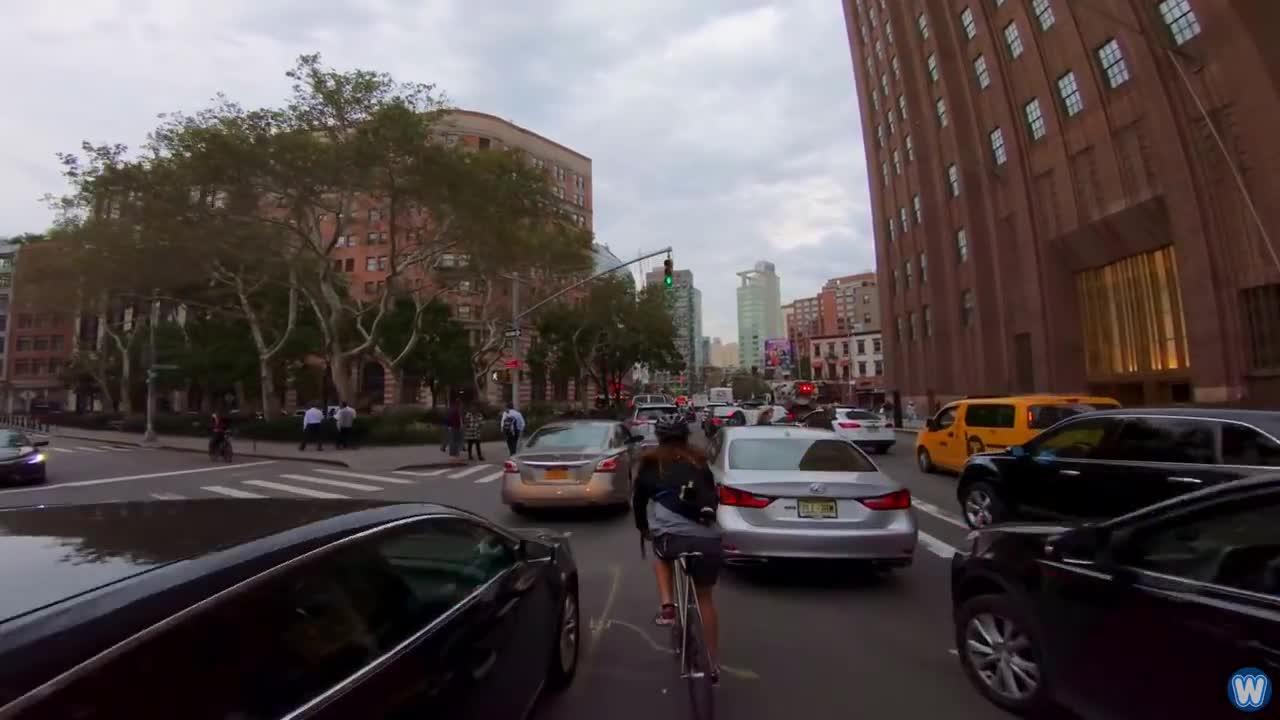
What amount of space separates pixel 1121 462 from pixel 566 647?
5819 mm

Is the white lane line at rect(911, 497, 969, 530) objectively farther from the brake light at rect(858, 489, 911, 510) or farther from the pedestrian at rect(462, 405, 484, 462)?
the pedestrian at rect(462, 405, 484, 462)

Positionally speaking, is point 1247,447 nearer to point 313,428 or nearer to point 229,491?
point 229,491

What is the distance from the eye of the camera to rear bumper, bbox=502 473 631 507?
9633 millimetres

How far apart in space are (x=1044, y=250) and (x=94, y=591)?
35549mm

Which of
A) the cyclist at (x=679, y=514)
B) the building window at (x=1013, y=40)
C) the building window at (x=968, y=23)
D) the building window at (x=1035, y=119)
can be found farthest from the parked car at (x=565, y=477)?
the building window at (x=968, y=23)

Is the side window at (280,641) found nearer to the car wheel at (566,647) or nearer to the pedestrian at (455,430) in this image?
the car wheel at (566,647)

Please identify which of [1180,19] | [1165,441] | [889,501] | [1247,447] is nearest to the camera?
[1247,447]

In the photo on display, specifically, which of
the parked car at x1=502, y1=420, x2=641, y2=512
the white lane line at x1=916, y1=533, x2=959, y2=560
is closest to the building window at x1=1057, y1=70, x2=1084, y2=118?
the white lane line at x1=916, y1=533, x2=959, y2=560

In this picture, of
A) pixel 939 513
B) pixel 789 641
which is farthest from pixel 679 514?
pixel 939 513

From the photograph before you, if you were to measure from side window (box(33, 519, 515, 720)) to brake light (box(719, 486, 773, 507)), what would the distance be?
11.3 feet

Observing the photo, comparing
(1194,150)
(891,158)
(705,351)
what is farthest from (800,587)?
(705,351)

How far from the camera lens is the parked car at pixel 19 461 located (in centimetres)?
1545

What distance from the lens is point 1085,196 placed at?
2819 cm

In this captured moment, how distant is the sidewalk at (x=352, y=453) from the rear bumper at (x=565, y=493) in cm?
1034
